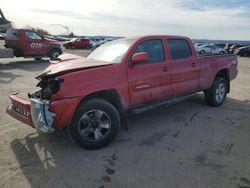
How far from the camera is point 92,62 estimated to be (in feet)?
17.5

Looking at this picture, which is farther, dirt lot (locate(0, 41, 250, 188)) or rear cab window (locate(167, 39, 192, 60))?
rear cab window (locate(167, 39, 192, 60))

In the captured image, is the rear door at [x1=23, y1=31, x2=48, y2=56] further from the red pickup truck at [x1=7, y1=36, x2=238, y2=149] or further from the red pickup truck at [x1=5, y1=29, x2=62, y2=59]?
the red pickup truck at [x1=7, y1=36, x2=238, y2=149]

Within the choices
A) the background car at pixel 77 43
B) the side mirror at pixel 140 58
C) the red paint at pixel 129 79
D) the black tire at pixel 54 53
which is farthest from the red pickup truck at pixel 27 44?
the background car at pixel 77 43

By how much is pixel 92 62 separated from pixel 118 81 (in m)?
0.57

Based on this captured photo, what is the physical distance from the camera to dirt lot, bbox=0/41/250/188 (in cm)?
400

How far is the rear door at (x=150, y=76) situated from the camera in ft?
18.1

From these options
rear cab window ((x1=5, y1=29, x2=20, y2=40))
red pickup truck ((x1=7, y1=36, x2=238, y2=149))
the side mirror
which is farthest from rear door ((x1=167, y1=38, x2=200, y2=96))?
rear cab window ((x1=5, y1=29, x2=20, y2=40))

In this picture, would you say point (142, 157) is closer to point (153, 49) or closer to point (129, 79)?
point (129, 79)

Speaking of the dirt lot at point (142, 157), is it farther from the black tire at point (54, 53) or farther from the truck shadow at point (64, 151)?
the black tire at point (54, 53)

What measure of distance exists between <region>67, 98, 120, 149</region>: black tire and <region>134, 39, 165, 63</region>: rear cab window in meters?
1.42

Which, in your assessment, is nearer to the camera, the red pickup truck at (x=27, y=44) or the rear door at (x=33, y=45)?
the red pickup truck at (x=27, y=44)

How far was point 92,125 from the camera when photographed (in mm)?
4941

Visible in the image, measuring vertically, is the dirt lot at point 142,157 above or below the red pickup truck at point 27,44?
below

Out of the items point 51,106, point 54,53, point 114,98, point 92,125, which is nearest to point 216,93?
point 114,98
